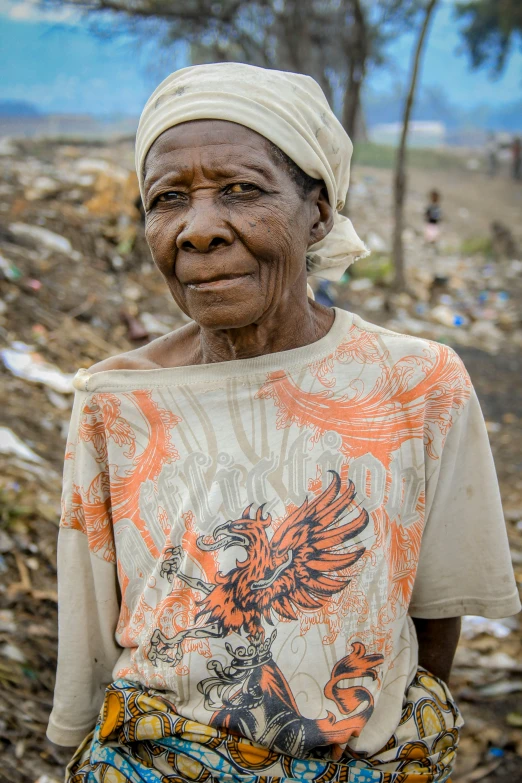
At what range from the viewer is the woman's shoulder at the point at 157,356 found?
154 centimetres

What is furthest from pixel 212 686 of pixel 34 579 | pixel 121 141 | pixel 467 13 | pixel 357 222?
pixel 467 13

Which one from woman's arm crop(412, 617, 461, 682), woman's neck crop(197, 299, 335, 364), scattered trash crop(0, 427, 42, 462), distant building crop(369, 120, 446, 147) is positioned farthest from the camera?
distant building crop(369, 120, 446, 147)

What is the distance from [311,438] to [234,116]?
2.11 feet

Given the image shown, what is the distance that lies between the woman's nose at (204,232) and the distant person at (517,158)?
20269mm

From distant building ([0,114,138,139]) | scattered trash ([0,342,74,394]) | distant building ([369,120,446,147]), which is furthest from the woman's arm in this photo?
distant building ([369,120,446,147])

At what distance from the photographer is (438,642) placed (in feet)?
5.48

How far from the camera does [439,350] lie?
1.49 metres

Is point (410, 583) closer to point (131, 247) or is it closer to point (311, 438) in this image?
point (311, 438)

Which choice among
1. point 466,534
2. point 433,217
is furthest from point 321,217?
point 433,217

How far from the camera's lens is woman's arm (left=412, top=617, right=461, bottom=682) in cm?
165

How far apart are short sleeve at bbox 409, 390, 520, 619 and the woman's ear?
1.57 feet

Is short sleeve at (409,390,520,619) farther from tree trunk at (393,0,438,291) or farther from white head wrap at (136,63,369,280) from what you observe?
tree trunk at (393,0,438,291)

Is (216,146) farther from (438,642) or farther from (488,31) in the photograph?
(488,31)

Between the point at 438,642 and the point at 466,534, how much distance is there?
0.33m
